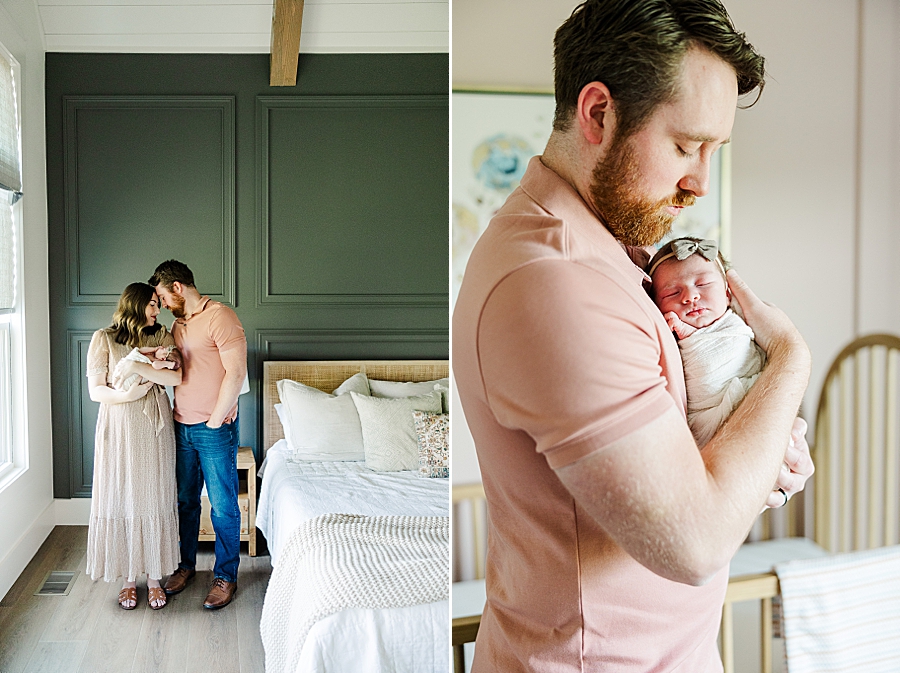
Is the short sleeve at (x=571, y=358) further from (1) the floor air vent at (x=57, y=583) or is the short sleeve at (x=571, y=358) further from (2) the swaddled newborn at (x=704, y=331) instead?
(1) the floor air vent at (x=57, y=583)

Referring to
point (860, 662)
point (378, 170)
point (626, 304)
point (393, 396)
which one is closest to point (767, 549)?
point (860, 662)

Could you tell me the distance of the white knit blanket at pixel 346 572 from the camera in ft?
5.44

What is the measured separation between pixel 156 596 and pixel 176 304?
90cm

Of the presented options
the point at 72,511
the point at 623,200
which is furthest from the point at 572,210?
the point at 72,511

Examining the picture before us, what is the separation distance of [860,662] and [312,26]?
6.97ft

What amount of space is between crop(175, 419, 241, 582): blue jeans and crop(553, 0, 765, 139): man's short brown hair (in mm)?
1690

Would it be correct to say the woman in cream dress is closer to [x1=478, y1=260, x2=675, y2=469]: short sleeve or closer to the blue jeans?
the blue jeans

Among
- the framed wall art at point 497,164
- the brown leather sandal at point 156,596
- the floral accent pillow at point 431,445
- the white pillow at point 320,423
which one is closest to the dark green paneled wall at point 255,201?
the white pillow at point 320,423

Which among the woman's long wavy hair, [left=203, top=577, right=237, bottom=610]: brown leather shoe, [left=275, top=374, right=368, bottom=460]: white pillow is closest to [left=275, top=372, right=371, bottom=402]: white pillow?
[left=275, top=374, right=368, bottom=460]: white pillow

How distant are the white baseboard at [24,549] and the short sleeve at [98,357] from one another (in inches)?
16.4

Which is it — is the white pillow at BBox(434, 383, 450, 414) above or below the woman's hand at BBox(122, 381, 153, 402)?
below

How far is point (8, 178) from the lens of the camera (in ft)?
5.98

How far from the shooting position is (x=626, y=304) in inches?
20.0

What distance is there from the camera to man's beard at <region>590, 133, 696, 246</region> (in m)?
0.60
